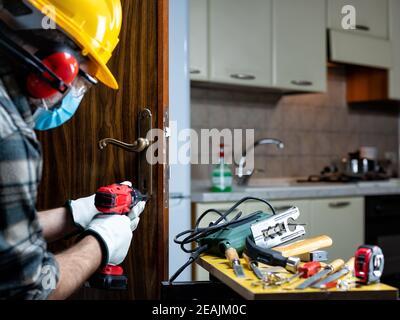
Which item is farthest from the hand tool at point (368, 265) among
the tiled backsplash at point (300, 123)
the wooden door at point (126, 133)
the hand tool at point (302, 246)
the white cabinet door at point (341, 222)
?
the tiled backsplash at point (300, 123)

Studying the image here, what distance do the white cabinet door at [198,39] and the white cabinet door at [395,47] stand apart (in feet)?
4.04

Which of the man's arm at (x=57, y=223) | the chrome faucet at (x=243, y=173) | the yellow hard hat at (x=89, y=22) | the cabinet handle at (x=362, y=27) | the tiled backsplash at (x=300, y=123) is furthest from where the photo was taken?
the cabinet handle at (x=362, y=27)

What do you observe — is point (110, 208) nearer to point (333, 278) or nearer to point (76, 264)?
point (76, 264)

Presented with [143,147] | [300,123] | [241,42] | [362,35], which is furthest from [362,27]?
[143,147]

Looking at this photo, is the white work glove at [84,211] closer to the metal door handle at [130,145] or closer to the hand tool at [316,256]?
the metal door handle at [130,145]

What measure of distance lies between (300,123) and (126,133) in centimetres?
165

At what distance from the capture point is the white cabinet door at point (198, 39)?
1.96m

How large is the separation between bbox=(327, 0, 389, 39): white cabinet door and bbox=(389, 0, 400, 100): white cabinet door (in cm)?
5

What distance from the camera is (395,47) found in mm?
2619

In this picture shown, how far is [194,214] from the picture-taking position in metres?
1.77

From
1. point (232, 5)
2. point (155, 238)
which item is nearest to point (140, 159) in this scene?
point (155, 238)
